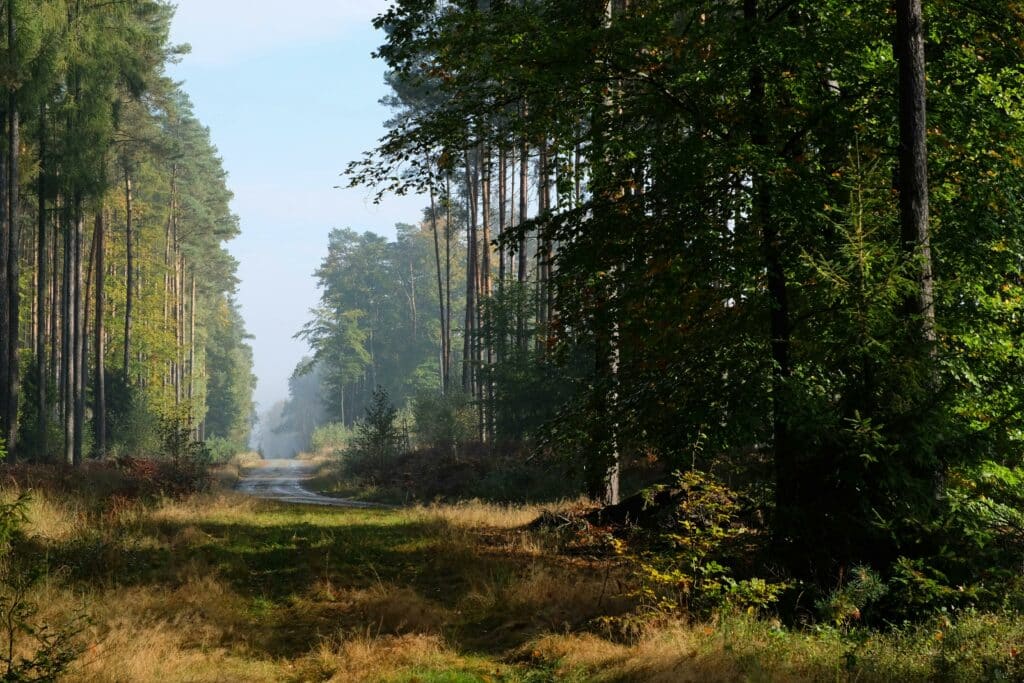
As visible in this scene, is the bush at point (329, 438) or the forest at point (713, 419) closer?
the forest at point (713, 419)

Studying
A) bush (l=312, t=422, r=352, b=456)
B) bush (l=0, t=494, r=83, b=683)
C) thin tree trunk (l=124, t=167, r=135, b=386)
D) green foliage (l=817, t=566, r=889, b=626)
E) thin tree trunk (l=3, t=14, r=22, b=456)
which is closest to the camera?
bush (l=0, t=494, r=83, b=683)

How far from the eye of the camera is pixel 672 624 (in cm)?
769

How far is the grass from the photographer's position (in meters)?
6.36

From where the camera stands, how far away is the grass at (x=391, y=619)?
6.36 metres

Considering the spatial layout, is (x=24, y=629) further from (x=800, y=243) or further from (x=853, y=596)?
(x=800, y=243)

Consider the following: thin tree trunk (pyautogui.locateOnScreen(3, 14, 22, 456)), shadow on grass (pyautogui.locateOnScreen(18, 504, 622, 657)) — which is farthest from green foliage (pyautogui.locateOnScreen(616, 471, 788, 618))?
thin tree trunk (pyautogui.locateOnScreen(3, 14, 22, 456))

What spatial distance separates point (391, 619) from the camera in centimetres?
921

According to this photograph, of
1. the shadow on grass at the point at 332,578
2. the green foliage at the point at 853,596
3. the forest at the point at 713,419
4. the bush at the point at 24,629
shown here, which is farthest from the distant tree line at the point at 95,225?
the green foliage at the point at 853,596

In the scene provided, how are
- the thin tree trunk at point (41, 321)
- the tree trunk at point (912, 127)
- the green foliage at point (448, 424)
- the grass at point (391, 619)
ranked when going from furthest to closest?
the green foliage at point (448, 424)
the thin tree trunk at point (41, 321)
the tree trunk at point (912, 127)
the grass at point (391, 619)

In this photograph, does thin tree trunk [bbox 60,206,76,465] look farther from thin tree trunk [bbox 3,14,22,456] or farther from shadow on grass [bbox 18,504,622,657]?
shadow on grass [bbox 18,504,622,657]

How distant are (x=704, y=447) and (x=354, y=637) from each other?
4343mm

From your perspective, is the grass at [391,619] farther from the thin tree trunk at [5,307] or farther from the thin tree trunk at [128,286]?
the thin tree trunk at [128,286]

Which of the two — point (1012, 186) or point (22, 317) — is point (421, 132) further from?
point (22, 317)

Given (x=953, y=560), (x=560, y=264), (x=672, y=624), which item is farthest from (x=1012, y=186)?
(x=672, y=624)
